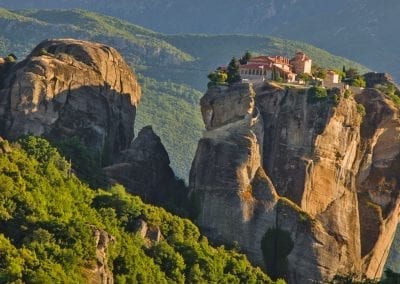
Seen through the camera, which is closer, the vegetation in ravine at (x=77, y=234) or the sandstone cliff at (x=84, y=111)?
the vegetation in ravine at (x=77, y=234)

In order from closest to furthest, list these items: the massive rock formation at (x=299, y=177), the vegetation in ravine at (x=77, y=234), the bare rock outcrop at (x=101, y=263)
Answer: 1. the vegetation in ravine at (x=77, y=234)
2. the bare rock outcrop at (x=101, y=263)
3. the massive rock formation at (x=299, y=177)

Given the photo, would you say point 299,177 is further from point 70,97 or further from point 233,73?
point 70,97

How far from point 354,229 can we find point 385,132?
27.2 ft

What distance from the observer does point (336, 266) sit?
3307 inches

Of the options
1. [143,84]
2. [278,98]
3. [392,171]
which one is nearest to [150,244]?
[278,98]

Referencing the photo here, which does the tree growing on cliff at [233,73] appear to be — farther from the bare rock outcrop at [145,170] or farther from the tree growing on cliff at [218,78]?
the bare rock outcrop at [145,170]

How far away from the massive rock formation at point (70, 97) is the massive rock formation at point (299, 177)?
27.9 ft

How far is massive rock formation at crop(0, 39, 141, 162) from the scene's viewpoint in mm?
87812

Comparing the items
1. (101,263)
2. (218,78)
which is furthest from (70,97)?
(101,263)

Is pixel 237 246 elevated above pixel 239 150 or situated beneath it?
situated beneath

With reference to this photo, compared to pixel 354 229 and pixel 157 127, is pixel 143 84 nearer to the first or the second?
pixel 157 127

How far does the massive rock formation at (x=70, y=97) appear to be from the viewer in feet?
288

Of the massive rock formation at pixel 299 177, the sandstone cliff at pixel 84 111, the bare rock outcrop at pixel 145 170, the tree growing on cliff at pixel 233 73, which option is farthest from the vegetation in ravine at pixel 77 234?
the tree growing on cliff at pixel 233 73

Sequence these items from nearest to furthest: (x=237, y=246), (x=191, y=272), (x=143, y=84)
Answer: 1. (x=191, y=272)
2. (x=237, y=246)
3. (x=143, y=84)
